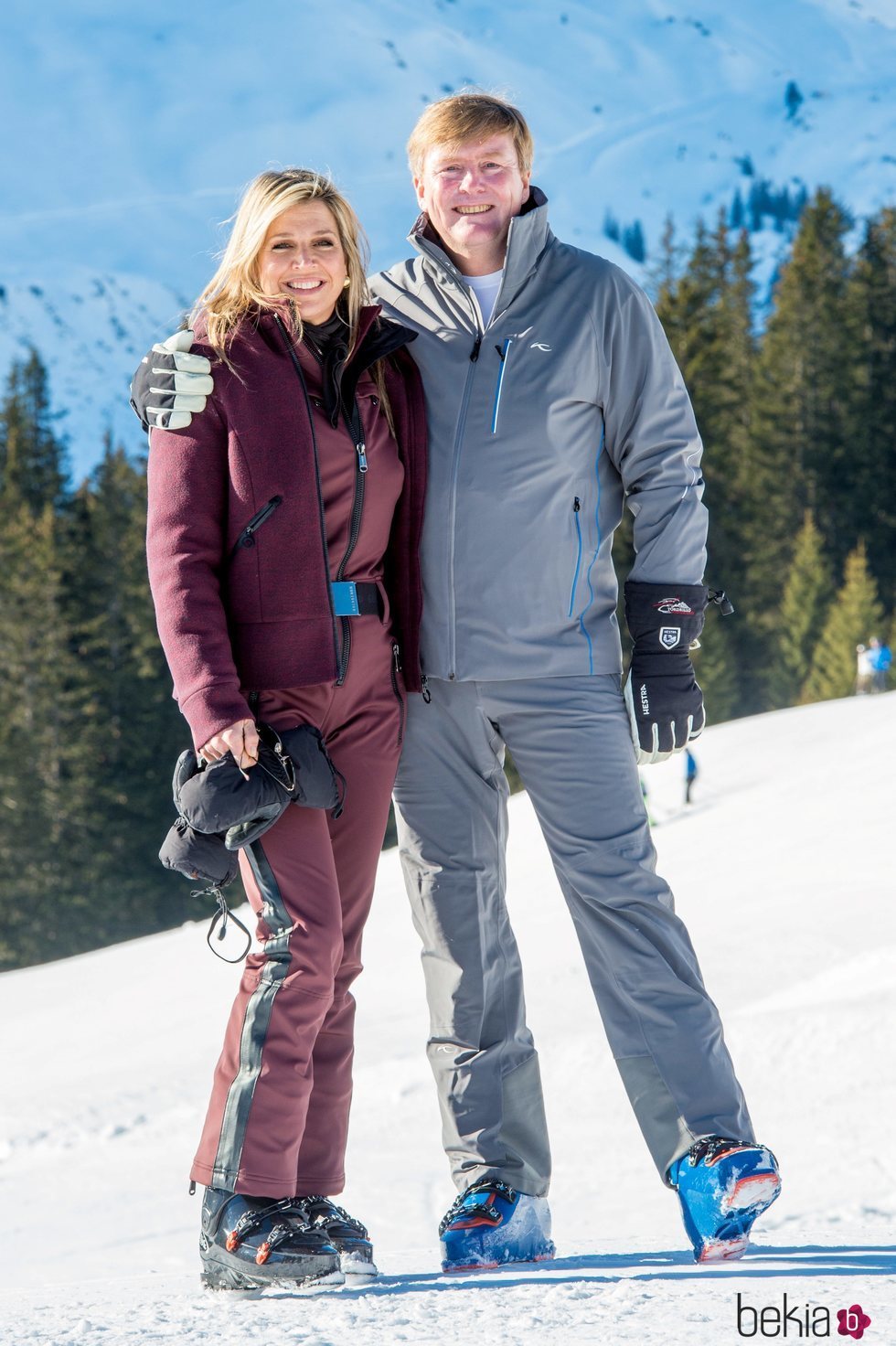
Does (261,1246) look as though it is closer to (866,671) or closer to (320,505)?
(320,505)

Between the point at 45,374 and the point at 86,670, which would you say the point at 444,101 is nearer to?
the point at 86,670

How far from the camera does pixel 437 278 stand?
2.94m

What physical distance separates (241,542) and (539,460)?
2.01ft

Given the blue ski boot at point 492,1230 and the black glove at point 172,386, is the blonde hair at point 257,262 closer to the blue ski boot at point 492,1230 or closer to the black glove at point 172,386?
the black glove at point 172,386

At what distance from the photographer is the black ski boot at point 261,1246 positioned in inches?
96.1

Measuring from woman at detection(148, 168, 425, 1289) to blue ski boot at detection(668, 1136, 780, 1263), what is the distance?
0.59 m

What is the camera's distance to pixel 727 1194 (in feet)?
8.23

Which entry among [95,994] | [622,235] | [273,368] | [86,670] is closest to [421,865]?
[273,368]

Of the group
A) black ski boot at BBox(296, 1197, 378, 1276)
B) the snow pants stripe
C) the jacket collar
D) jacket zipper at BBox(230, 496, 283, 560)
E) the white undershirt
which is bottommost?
black ski boot at BBox(296, 1197, 378, 1276)

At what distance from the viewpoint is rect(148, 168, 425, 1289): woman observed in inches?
99.0

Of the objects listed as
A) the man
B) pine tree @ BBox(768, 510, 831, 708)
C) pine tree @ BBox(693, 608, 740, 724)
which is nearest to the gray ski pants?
the man

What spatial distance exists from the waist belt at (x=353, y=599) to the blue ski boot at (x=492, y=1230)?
3.71 feet

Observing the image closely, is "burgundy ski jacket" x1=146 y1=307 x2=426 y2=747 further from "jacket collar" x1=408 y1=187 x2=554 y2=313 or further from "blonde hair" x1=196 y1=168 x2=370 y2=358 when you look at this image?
"jacket collar" x1=408 y1=187 x2=554 y2=313

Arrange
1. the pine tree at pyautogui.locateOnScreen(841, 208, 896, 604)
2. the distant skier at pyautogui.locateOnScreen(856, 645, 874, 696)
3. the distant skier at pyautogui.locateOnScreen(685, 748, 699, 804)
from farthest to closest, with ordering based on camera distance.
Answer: the pine tree at pyautogui.locateOnScreen(841, 208, 896, 604) → the distant skier at pyautogui.locateOnScreen(856, 645, 874, 696) → the distant skier at pyautogui.locateOnScreen(685, 748, 699, 804)
